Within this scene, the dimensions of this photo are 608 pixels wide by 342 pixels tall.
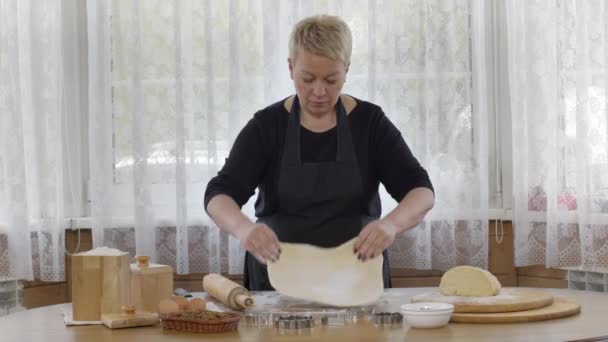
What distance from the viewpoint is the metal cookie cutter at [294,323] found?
2088 mm

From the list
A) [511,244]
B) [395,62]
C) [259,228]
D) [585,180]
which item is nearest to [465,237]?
[511,244]

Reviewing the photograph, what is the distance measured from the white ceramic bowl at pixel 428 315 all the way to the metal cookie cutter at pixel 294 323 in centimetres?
23

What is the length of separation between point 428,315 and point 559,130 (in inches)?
69.1

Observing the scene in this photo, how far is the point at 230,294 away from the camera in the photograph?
2400 mm

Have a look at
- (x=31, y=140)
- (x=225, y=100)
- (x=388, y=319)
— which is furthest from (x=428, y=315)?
(x=31, y=140)

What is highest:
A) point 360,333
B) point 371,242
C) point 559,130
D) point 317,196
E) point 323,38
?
point 323,38

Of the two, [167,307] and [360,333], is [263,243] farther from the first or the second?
[360,333]

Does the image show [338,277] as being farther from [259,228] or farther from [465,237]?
[465,237]

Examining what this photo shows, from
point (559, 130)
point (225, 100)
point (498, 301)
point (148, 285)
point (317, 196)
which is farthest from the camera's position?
point (225, 100)

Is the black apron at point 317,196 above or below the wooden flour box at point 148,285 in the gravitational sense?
above

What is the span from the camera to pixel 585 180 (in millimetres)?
3486

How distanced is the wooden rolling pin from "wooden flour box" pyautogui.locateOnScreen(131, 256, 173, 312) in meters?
0.15

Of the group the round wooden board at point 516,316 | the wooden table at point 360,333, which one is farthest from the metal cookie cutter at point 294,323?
the round wooden board at point 516,316

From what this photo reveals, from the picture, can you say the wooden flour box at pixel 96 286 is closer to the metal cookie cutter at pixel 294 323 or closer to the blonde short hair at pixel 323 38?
the metal cookie cutter at pixel 294 323
